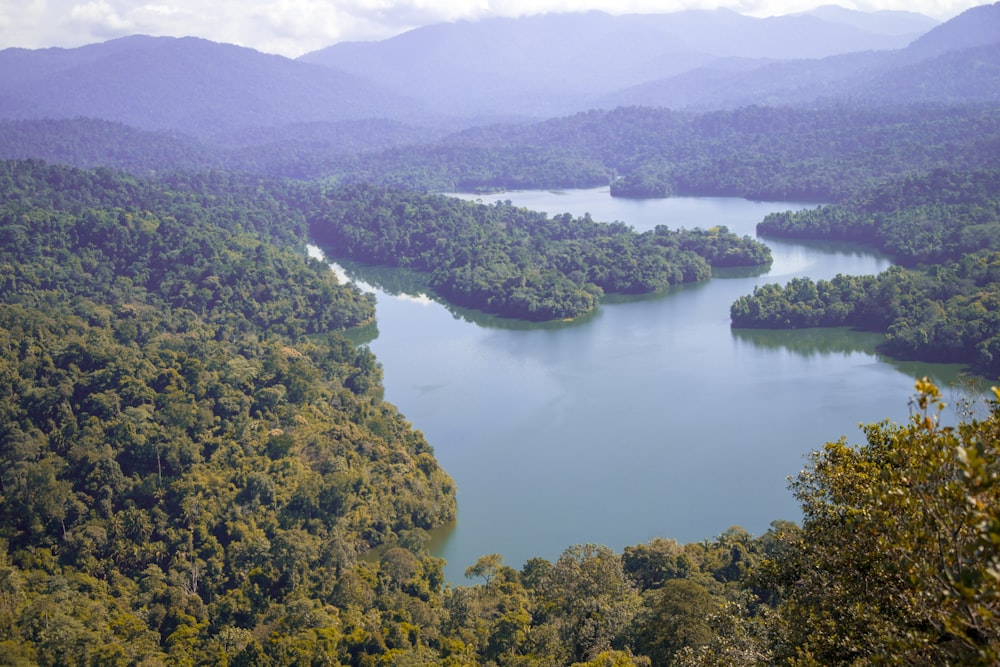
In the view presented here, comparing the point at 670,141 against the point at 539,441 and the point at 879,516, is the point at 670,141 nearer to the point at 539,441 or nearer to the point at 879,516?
the point at 539,441

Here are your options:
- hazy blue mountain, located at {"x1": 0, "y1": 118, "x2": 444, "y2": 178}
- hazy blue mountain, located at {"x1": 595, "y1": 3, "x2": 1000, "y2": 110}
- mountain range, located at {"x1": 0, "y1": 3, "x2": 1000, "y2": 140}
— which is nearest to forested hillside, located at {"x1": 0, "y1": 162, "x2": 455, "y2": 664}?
hazy blue mountain, located at {"x1": 0, "y1": 118, "x2": 444, "y2": 178}

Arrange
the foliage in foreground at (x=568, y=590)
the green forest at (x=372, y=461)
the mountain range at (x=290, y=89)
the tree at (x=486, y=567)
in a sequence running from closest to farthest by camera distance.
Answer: the foliage in foreground at (x=568, y=590) < the green forest at (x=372, y=461) < the tree at (x=486, y=567) < the mountain range at (x=290, y=89)

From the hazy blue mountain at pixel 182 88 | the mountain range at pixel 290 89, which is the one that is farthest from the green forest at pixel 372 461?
the hazy blue mountain at pixel 182 88

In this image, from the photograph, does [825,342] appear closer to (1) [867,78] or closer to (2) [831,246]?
(2) [831,246]

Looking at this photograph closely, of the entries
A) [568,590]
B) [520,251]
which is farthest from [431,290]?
[568,590]

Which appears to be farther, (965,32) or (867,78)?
(965,32)

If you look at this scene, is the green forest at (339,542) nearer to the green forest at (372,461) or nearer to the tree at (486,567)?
the green forest at (372,461)

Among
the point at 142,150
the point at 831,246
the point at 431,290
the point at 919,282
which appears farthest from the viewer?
the point at 142,150
